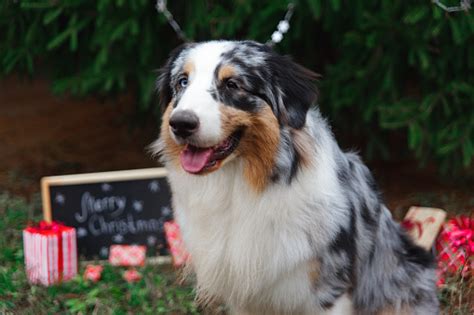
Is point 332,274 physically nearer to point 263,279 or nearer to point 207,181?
point 263,279

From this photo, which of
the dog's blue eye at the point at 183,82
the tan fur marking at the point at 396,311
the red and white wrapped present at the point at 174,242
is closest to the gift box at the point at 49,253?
the red and white wrapped present at the point at 174,242

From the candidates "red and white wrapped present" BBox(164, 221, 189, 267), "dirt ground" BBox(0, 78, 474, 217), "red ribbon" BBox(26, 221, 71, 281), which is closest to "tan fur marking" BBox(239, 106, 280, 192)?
"red and white wrapped present" BBox(164, 221, 189, 267)

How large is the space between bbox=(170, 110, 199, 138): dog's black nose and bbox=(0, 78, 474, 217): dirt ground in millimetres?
3070

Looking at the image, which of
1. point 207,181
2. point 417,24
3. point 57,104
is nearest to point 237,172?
point 207,181

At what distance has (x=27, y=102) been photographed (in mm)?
8688

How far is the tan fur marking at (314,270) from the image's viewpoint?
336 centimetres

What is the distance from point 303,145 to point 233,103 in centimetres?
36

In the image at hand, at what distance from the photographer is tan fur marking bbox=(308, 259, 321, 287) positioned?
3.36m

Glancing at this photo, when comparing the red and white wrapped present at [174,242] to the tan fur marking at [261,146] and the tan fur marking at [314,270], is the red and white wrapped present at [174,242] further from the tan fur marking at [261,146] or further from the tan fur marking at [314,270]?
the tan fur marking at [261,146]

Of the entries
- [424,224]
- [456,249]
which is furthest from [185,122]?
[456,249]

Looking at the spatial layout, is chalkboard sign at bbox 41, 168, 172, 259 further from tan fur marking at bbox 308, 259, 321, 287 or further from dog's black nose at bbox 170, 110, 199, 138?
dog's black nose at bbox 170, 110, 199, 138

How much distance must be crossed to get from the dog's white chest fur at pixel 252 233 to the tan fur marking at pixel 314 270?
1cm

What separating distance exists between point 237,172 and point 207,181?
141 millimetres

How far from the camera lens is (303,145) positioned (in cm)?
329
